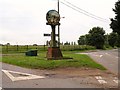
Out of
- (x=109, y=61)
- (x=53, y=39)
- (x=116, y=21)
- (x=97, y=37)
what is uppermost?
(x=116, y=21)

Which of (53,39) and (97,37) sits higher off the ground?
(97,37)

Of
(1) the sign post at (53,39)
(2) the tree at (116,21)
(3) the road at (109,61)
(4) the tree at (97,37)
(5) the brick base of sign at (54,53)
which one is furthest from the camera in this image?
(4) the tree at (97,37)

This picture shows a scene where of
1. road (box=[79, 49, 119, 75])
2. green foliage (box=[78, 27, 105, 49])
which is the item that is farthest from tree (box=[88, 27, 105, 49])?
road (box=[79, 49, 119, 75])

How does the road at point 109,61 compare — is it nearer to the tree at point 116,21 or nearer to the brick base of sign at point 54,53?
the brick base of sign at point 54,53

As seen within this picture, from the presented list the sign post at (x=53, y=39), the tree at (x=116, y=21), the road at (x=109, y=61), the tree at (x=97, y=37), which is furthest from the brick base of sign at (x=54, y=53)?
the tree at (x=97, y=37)

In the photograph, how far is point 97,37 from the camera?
105562 millimetres

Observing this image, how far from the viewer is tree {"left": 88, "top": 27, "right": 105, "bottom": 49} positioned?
346 feet

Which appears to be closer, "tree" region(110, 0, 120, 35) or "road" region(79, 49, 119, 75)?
"road" region(79, 49, 119, 75)

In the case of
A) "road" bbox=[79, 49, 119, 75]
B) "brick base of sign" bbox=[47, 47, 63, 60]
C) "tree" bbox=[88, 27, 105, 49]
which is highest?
"tree" bbox=[88, 27, 105, 49]

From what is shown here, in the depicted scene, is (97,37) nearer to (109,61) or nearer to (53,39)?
(109,61)

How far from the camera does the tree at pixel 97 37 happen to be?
105 metres

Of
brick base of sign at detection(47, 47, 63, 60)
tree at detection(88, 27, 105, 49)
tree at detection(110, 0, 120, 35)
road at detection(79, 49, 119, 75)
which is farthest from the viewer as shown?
tree at detection(88, 27, 105, 49)

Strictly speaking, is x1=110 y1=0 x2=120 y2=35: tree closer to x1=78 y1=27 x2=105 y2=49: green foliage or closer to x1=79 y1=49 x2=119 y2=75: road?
x1=79 y1=49 x2=119 y2=75: road

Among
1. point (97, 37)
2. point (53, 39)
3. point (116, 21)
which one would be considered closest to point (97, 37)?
point (97, 37)
